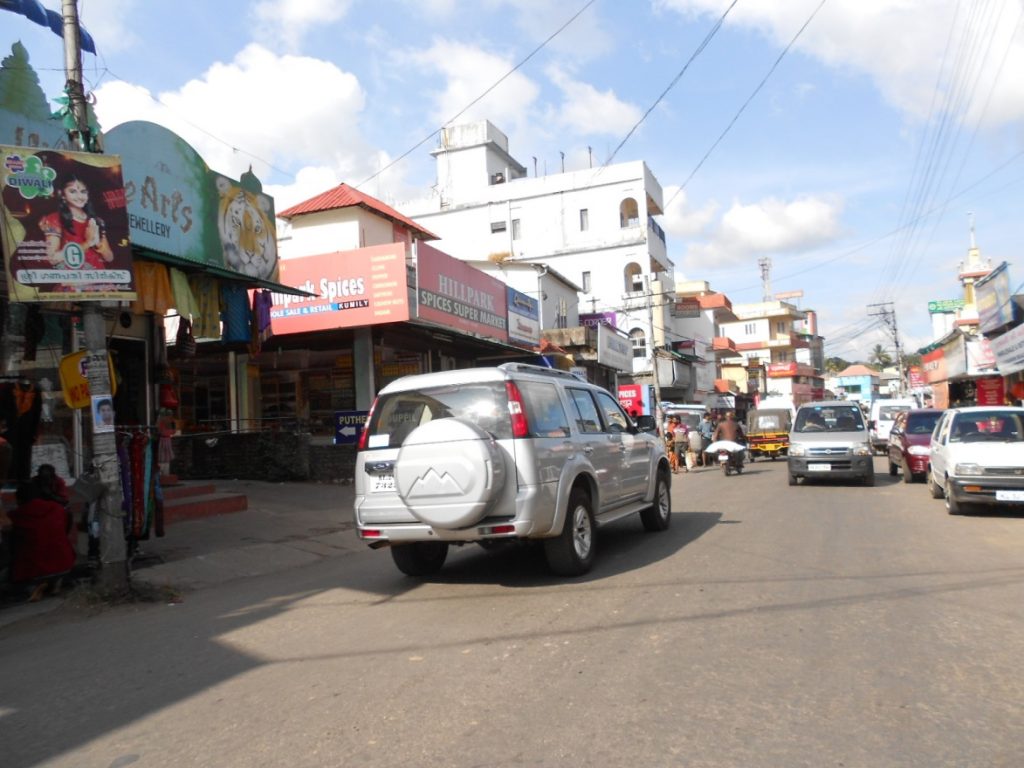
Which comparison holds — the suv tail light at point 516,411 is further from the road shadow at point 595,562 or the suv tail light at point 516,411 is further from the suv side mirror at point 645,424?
the suv side mirror at point 645,424

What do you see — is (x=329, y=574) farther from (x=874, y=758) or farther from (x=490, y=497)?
(x=874, y=758)

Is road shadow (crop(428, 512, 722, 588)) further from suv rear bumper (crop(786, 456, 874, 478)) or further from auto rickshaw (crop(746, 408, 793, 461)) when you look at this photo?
auto rickshaw (crop(746, 408, 793, 461))

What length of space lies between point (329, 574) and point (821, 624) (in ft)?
18.1

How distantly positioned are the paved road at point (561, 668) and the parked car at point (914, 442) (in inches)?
335

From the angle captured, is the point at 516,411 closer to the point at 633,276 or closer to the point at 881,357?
the point at 633,276

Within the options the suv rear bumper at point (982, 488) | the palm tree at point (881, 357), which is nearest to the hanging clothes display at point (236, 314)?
the suv rear bumper at point (982, 488)

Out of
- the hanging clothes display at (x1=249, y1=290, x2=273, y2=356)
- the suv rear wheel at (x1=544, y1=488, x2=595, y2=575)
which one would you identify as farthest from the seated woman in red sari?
the hanging clothes display at (x1=249, y1=290, x2=273, y2=356)

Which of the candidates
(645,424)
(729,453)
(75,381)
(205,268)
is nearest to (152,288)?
(205,268)

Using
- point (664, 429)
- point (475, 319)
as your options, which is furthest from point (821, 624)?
point (664, 429)

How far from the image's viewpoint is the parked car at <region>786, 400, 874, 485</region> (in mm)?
15702

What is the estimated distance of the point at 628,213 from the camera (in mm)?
48812

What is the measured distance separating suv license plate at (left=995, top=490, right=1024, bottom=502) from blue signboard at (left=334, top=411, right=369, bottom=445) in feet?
40.4

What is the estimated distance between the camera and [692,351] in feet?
171

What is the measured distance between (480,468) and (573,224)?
142 feet
